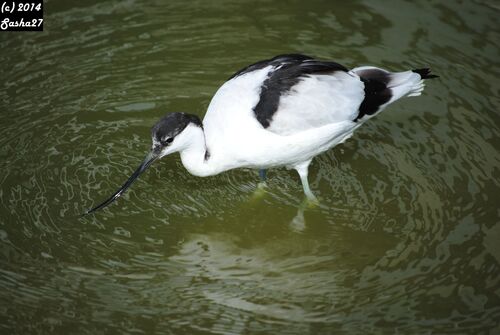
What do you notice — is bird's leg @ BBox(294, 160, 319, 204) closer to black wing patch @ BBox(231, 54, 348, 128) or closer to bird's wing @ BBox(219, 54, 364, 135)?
bird's wing @ BBox(219, 54, 364, 135)

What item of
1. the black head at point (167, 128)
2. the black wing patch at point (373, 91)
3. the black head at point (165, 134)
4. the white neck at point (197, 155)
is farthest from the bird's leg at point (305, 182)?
the black head at point (167, 128)

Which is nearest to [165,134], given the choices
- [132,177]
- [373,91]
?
[132,177]

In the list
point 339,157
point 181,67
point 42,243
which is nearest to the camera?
point 42,243

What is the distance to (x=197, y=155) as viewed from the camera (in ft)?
18.8

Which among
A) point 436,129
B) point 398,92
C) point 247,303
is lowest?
point 247,303

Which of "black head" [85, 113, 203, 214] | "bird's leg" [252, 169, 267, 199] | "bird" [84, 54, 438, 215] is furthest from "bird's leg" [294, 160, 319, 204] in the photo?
"black head" [85, 113, 203, 214]

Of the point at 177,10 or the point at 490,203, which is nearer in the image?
the point at 490,203

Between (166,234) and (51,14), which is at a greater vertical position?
(51,14)

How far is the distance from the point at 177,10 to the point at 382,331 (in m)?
5.12

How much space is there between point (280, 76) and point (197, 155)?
0.95 meters

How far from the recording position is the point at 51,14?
329 inches

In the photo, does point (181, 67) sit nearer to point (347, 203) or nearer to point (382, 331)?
point (347, 203)

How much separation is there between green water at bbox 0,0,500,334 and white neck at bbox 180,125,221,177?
401mm

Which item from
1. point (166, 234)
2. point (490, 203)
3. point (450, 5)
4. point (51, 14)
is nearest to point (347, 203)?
point (490, 203)
